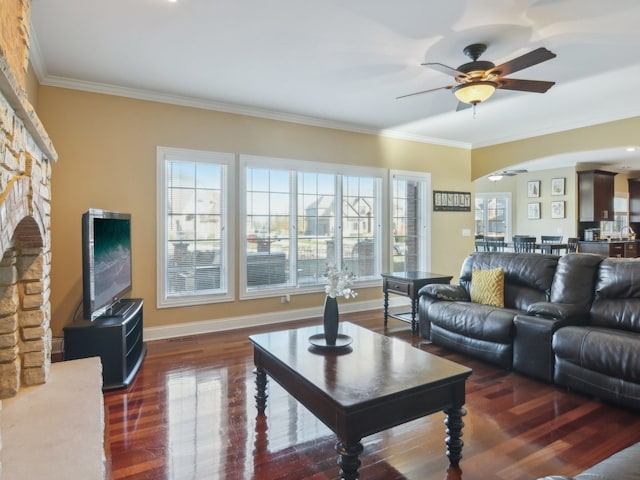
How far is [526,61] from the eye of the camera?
2.78 meters

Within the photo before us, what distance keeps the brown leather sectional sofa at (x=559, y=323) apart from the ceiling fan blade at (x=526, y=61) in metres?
1.75

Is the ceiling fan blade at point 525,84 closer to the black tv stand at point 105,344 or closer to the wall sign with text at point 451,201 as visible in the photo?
the wall sign with text at point 451,201

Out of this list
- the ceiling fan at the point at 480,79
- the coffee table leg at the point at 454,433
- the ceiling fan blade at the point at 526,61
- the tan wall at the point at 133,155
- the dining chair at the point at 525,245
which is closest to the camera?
the coffee table leg at the point at 454,433

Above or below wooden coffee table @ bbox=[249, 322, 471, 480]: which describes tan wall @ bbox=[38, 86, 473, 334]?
above

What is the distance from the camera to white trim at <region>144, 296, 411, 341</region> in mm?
4316

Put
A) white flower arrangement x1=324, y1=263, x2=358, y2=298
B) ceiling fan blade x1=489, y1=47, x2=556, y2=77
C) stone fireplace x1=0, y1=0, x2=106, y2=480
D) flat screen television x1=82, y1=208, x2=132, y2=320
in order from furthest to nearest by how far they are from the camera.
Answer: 1. flat screen television x1=82, y1=208, x2=132, y2=320
2. ceiling fan blade x1=489, y1=47, x2=556, y2=77
3. white flower arrangement x1=324, y1=263, x2=358, y2=298
4. stone fireplace x1=0, y1=0, x2=106, y2=480

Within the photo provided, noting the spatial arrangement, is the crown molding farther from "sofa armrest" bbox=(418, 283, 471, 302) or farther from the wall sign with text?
"sofa armrest" bbox=(418, 283, 471, 302)

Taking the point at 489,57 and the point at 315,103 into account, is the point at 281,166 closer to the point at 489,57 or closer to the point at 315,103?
the point at 315,103

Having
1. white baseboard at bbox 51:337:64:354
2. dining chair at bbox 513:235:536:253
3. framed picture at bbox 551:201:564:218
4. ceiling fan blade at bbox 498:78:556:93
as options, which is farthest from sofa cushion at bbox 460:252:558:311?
framed picture at bbox 551:201:564:218

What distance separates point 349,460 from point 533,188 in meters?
9.39

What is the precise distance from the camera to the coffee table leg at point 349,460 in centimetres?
164

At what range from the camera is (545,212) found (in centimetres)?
909

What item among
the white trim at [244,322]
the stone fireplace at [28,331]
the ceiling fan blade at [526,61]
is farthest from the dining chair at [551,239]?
the stone fireplace at [28,331]

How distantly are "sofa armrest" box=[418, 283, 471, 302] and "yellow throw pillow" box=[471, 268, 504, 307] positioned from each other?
101 mm
